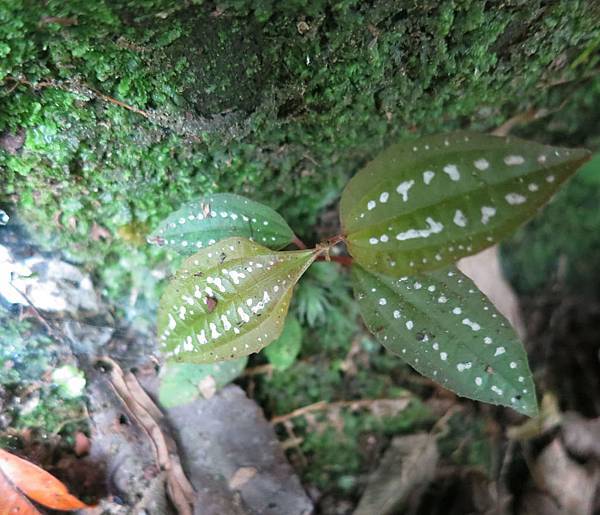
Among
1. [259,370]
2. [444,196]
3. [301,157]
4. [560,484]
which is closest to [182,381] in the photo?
[259,370]

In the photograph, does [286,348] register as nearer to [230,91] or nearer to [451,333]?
[451,333]

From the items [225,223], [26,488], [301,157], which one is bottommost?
[26,488]

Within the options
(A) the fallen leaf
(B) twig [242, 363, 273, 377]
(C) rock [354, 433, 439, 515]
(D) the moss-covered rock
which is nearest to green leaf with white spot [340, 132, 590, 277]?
(D) the moss-covered rock

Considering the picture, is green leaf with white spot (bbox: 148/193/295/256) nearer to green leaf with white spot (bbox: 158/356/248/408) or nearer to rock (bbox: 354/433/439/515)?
green leaf with white spot (bbox: 158/356/248/408)

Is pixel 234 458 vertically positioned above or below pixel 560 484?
above

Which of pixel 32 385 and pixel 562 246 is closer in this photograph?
pixel 32 385

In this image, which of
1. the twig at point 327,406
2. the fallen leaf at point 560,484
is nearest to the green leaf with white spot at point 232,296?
the twig at point 327,406

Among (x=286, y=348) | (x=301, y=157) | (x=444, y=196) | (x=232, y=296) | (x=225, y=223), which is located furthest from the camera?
(x=286, y=348)
